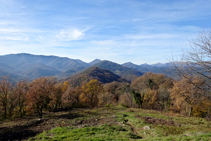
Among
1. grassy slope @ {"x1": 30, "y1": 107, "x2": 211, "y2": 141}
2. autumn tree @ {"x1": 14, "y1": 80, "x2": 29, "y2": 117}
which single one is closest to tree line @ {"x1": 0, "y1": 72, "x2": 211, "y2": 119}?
autumn tree @ {"x1": 14, "y1": 80, "x2": 29, "y2": 117}

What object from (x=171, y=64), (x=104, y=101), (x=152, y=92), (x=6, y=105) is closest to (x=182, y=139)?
(x=171, y=64)

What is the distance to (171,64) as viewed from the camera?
8.12 metres

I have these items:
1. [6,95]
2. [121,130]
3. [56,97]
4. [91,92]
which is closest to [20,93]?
[6,95]

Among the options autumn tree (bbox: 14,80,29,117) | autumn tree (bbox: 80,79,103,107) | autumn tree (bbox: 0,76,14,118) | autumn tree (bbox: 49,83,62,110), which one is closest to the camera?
autumn tree (bbox: 0,76,14,118)

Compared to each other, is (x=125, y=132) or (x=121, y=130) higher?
(x=125, y=132)

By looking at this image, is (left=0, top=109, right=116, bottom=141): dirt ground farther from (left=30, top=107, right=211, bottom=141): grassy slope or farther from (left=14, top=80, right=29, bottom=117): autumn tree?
(left=14, top=80, right=29, bottom=117): autumn tree

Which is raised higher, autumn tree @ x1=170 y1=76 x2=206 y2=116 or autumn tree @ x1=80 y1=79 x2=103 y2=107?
autumn tree @ x1=170 y1=76 x2=206 y2=116

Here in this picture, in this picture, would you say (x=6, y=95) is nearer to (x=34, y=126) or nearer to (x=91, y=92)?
(x=34, y=126)

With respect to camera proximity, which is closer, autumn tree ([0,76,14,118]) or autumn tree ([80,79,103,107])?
autumn tree ([0,76,14,118])

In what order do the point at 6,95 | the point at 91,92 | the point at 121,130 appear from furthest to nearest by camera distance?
the point at 91,92 < the point at 6,95 < the point at 121,130

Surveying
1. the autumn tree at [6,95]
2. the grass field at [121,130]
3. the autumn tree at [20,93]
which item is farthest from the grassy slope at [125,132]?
the autumn tree at [6,95]

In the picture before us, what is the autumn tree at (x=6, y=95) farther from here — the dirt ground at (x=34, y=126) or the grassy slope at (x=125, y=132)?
the grassy slope at (x=125, y=132)

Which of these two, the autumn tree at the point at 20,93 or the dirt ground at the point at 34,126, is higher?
the autumn tree at the point at 20,93

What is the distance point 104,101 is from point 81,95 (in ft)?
43.3
